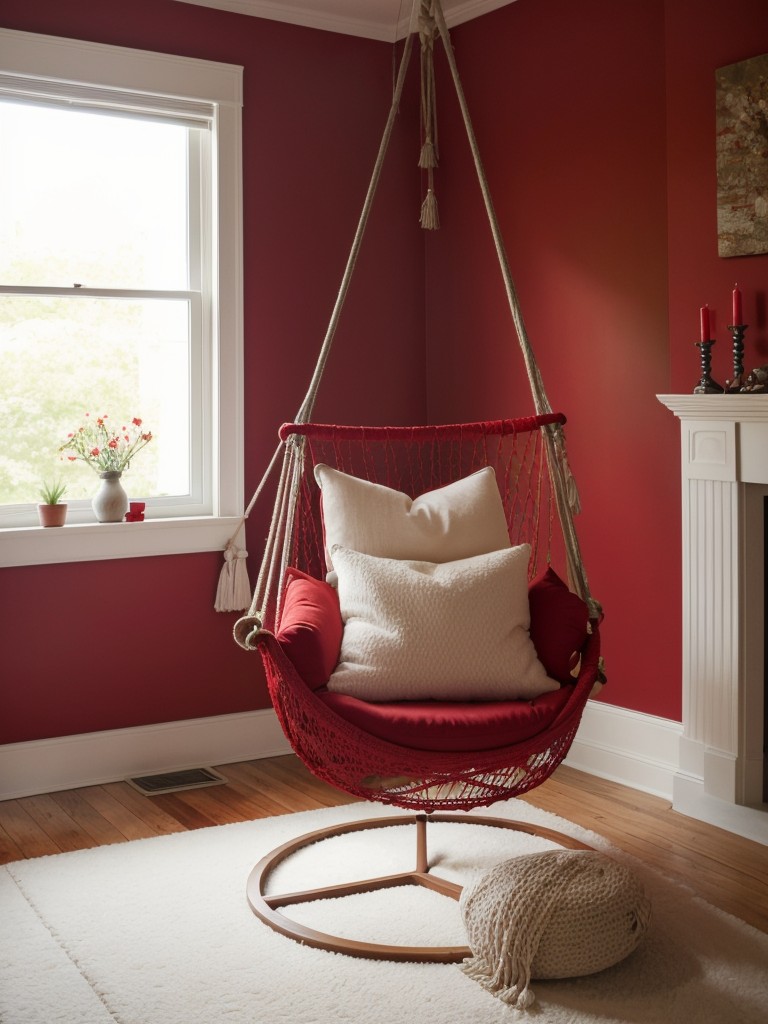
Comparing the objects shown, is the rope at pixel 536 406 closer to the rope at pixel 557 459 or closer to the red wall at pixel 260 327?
the rope at pixel 557 459

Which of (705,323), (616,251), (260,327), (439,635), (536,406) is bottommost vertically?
(439,635)

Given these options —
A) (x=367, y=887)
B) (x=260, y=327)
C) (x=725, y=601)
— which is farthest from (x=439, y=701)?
(x=260, y=327)

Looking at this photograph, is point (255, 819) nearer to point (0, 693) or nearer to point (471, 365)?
point (0, 693)

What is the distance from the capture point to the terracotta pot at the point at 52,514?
3500 millimetres

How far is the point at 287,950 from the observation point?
7.93 feet

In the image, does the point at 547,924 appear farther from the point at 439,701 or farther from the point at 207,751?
the point at 207,751

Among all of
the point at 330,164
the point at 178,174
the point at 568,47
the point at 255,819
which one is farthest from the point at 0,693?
the point at 568,47

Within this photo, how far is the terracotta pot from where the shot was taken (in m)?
3.50

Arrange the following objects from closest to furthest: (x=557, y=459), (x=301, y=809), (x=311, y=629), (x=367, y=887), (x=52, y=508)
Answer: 1. (x=311, y=629)
2. (x=367, y=887)
3. (x=557, y=459)
4. (x=301, y=809)
5. (x=52, y=508)

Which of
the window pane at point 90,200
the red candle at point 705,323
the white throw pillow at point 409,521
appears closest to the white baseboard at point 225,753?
the white throw pillow at point 409,521

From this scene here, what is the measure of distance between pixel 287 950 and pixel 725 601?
1.56 m

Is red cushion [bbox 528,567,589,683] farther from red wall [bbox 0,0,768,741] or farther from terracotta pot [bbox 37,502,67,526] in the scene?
terracotta pot [bbox 37,502,67,526]

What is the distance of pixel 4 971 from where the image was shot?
2326mm

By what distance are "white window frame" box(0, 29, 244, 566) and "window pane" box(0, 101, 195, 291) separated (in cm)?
12
